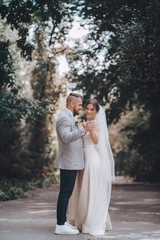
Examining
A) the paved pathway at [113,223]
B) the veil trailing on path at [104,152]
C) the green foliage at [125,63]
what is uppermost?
the green foliage at [125,63]

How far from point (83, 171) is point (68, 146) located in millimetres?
612

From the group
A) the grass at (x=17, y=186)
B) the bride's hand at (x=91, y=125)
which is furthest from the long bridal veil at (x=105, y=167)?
the grass at (x=17, y=186)

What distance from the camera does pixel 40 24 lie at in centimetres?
1316

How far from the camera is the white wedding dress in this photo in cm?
569

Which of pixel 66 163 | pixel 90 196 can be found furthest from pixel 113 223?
pixel 66 163

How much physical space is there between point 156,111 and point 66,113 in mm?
12014

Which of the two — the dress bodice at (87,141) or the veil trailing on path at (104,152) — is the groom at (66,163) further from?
the veil trailing on path at (104,152)

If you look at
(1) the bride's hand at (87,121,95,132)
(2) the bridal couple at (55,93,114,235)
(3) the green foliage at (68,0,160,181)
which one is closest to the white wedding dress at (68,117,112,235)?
(2) the bridal couple at (55,93,114,235)

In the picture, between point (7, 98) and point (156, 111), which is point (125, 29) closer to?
point (7, 98)

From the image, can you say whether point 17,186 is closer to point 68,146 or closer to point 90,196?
point 90,196

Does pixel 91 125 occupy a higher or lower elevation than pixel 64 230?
higher

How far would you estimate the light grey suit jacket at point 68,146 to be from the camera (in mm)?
5445

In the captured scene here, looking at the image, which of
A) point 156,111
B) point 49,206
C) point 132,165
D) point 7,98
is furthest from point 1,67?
point 132,165

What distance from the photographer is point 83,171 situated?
5918 millimetres
